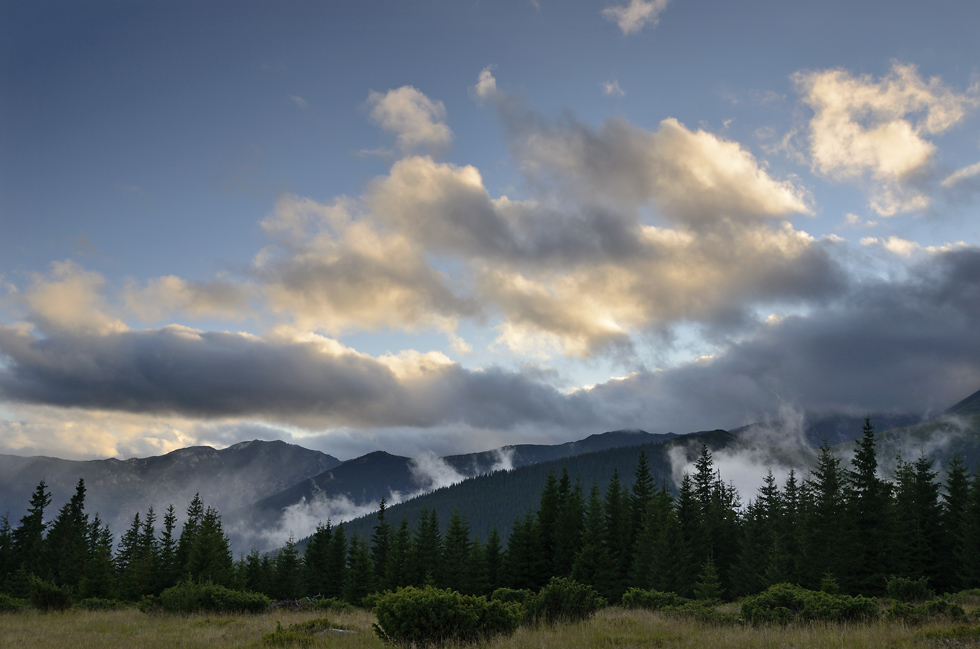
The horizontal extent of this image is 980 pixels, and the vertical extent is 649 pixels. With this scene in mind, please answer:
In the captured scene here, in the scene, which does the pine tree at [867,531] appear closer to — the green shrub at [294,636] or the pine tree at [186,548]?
the green shrub at [294,636]

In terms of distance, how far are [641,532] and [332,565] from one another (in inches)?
1947

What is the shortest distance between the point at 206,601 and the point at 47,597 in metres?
9.24

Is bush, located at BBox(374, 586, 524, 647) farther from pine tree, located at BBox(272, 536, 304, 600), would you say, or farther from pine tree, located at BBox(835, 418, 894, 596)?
pine tree, located at BBox(272, 536, 304, 600)

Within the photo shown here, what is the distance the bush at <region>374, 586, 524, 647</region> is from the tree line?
32261mm

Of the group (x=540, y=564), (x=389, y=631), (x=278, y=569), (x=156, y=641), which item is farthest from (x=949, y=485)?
(x=278, y=569)

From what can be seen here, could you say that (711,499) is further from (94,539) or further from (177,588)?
(94,539)

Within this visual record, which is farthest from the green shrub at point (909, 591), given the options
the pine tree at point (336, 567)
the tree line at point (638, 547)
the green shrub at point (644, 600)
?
the pine tree at point (336, 567)

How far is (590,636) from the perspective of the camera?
12.7m

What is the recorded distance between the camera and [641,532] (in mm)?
61438

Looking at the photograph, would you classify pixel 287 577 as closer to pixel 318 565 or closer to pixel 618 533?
pixel 318 565

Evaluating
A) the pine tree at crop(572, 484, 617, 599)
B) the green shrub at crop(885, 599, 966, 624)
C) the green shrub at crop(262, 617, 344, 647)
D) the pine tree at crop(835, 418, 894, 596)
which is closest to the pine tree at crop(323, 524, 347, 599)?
the pine tree at crop(572, 484, 617, 599)

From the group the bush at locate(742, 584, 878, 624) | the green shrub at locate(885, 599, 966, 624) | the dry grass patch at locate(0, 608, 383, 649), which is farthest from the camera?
the bush at locate(742, 584, 878, 624)

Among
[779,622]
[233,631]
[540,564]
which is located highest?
[779,622]

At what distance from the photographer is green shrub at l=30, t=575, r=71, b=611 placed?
27688 mm
